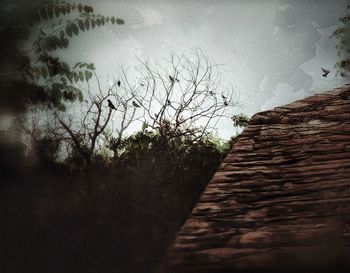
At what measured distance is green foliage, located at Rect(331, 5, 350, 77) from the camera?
A: 14.3ft

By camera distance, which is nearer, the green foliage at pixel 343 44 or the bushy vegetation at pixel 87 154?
the bushy vegetation at pixel 87 154

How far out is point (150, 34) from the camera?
4102mm

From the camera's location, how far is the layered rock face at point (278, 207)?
2.10 metres

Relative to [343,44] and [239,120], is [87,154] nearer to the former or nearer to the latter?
[239,120]

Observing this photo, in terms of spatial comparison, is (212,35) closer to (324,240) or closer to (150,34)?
(150,34)

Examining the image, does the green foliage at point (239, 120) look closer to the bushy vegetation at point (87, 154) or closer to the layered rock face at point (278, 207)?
the bushy vegetation at point (87, 154)

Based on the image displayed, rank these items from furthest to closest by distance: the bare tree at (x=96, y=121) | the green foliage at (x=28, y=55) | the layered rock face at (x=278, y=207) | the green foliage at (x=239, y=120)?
1. the green foliage at (x=239, y=120)
2. the bare tree at (x=96, y=121)
3. the green foliage at (x=28, y=55)
4. the layered rock face at (x=278, y=207)

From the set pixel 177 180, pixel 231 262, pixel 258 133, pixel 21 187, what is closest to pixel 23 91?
pixel 21 187

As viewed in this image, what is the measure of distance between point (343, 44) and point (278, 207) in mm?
3385

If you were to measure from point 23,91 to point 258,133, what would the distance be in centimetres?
239

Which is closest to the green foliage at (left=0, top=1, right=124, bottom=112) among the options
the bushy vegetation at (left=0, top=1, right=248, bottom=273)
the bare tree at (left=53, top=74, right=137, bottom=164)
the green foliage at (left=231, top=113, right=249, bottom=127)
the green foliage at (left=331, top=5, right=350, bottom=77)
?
the bushy vegetation at (left=0, top=1, right=248, bottom=273)

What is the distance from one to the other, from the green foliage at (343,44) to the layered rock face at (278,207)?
1301 mm

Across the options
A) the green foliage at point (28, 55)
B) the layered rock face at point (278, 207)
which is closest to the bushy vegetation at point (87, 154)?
the green foliage at point (28, 55)

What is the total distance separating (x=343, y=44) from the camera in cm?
473
